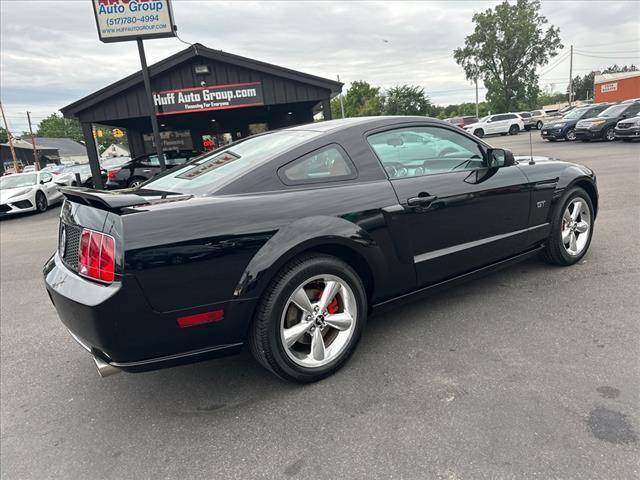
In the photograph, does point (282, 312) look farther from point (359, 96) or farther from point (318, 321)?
point (359, 96)

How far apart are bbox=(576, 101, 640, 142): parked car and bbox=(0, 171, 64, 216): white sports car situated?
64.0ft

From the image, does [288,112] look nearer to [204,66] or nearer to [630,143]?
[204,66]

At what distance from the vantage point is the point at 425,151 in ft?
11.1

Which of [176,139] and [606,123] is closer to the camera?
[606,123]

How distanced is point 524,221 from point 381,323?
1.48 meters

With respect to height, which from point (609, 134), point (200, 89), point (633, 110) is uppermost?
point (200, 89)

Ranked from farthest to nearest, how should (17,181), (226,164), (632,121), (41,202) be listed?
1. (632,121)
2. (17,181)
3. (41,202)
4. (226,164)

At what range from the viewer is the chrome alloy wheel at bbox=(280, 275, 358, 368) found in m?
2.52

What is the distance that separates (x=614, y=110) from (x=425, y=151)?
19.7m

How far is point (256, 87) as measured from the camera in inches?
556

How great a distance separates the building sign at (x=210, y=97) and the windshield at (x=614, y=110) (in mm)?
14613

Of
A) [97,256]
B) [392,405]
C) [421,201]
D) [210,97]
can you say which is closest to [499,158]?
[421,201]

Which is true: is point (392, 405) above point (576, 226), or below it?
below

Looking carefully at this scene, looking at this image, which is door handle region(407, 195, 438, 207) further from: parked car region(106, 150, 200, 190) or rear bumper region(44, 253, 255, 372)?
parked car region(106, 150, 200, 190)
